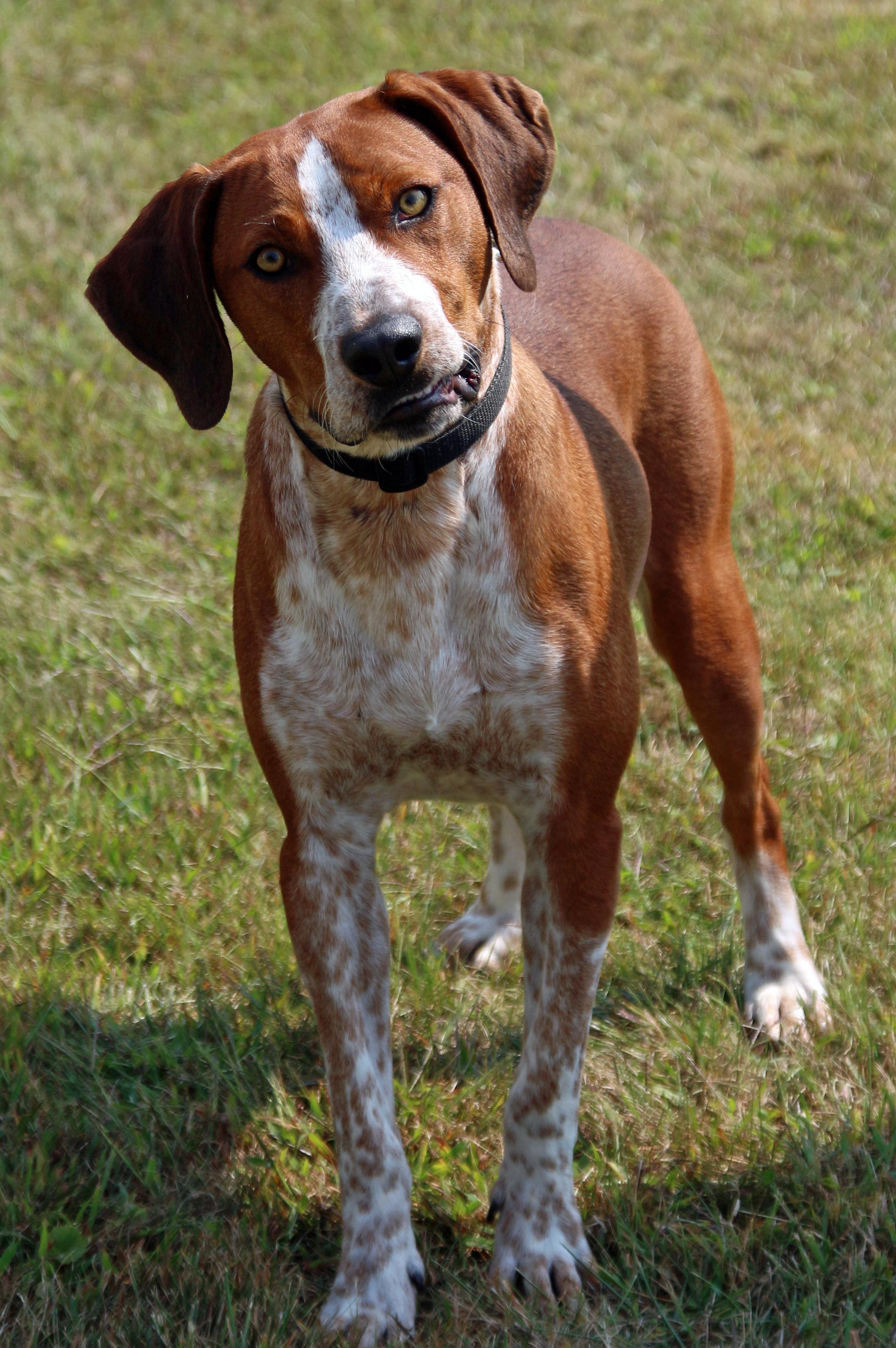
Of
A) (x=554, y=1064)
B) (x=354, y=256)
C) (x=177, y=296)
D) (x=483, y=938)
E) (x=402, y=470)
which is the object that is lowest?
(x=483, y=938)

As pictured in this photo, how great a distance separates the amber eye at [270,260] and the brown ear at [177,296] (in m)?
0.18

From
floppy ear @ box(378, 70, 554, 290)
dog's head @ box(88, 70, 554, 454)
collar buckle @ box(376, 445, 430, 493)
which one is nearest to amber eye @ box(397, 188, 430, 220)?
dog's head @ box(88, 70, 554, 454)

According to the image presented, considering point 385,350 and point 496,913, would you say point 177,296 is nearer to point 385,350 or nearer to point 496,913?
point 385,350

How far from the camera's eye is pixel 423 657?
293 cm

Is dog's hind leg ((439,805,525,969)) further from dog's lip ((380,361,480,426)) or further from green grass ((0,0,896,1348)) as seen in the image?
dog's lip ((380,361,480,426))

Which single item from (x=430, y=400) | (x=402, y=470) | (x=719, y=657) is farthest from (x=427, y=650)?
(x=719, y=657)

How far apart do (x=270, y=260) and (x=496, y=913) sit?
199 cm

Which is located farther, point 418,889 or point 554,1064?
point 418,889

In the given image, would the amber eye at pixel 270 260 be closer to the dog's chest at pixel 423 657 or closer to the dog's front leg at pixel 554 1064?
the dog's chest at pixel 423 657

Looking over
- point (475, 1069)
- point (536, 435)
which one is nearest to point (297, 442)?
point (536, 435)

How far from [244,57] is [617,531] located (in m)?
6.83

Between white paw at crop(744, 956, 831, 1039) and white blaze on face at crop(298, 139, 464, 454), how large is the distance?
1.87 metres

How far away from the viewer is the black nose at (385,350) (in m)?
2.55

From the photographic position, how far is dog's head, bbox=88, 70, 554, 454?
8.66 feet
